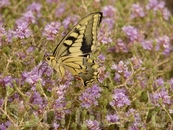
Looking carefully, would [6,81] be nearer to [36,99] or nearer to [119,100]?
[36,99]

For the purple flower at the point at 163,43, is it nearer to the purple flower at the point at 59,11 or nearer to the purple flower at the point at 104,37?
the purple flower at the point at 104,37

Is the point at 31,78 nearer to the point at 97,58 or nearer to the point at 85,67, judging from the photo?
the point at 85,67

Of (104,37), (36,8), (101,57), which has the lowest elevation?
(101,57)

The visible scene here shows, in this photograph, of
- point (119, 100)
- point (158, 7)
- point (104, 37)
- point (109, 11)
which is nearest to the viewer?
point (119, 100)

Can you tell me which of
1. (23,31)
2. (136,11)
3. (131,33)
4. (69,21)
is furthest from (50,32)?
(136,11)

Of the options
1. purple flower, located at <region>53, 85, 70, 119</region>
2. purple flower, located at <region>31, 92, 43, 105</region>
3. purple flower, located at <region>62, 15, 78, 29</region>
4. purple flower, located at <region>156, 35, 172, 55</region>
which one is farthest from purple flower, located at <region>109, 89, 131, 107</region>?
purple flower, located at <region>62, 15, 78, 29</region>

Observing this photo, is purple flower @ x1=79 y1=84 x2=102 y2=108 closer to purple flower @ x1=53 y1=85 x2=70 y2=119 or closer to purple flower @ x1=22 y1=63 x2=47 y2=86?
purple flower @ x1=53 y1=85 x2=70 y2=119

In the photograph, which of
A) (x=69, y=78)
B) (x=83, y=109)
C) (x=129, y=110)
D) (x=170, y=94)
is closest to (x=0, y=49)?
(x=69, y=78)
